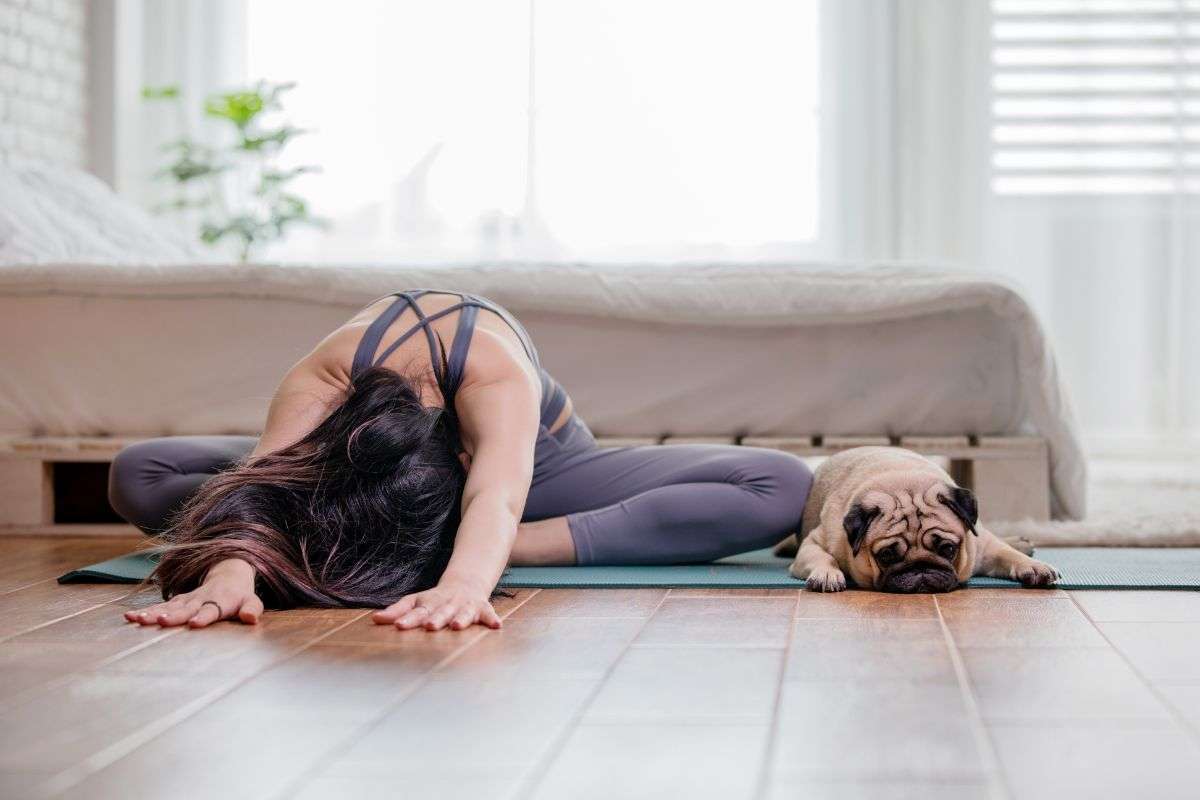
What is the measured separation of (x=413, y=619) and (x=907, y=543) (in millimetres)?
789

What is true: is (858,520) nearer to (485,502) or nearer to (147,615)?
(485,502)

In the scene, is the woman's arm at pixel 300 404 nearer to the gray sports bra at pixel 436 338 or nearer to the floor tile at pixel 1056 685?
the gray sports bra at pixel 436 338

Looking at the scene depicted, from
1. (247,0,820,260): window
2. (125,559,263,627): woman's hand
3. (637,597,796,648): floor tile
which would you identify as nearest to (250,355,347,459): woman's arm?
(125,559,263,627): woman's hand

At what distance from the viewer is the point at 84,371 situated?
3139 millimetres

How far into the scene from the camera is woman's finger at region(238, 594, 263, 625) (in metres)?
1.82

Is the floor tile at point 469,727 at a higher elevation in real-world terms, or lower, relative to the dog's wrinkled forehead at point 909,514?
lower

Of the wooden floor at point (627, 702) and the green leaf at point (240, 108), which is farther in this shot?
the green leaf at point (240, 108)

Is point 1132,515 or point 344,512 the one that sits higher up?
point 344,512

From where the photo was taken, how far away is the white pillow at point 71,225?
348cm

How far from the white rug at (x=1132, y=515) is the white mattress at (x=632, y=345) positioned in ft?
0.52

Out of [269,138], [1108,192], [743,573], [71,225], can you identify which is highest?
[269,138]

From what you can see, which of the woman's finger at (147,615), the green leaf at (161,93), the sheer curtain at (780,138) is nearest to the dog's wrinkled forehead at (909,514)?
the woman's finger at (147,615)

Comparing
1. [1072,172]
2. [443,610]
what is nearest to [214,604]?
[443,610]

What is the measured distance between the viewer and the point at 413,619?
1741 mm
